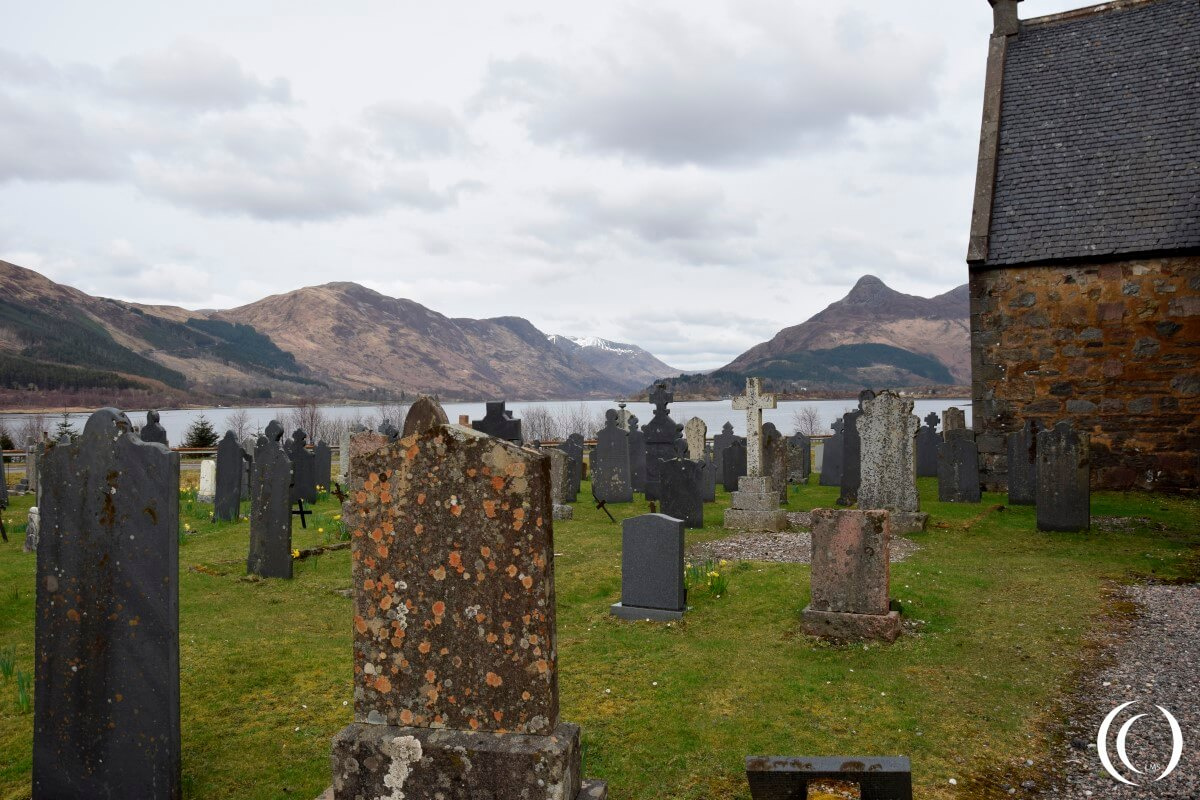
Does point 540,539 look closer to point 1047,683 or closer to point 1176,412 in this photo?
point 1047,683

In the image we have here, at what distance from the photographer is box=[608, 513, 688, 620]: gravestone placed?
7.53m

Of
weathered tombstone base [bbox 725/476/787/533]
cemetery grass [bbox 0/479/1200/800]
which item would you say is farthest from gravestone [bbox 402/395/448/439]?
weathered tombstone base [bbox 725/476/787/533]

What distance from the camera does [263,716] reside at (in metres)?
5.24

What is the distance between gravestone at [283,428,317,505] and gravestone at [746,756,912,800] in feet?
45.3

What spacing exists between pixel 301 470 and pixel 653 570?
1063 cm

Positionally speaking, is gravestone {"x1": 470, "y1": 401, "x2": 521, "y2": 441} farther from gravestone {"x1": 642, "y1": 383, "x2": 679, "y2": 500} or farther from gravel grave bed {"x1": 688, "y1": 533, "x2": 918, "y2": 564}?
gravestone {"x1": 642, "y1": 383, "x2": 679, "y2": 500}

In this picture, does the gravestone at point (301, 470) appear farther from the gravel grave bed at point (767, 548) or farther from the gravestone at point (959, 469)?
the gravestone at point (959, 469)

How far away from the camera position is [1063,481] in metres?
11.6

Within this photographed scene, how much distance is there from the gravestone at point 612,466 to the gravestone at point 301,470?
6.06 meters

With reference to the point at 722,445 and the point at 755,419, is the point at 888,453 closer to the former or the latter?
the point at 755,419

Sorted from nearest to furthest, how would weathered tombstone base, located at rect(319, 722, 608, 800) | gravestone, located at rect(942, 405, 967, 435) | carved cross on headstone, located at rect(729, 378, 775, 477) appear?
weathered tombstone base, located at rect(319, 722, 608, 800) < carved cross on headstone, located at rect(729, 378, 775, 477) < gravestone, located at rect(942, 405, 967, 435)

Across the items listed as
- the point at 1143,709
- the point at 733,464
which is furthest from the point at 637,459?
the point at 1143,709

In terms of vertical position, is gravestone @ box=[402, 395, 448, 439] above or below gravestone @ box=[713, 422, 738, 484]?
above

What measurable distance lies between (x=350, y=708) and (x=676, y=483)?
25.5ft
